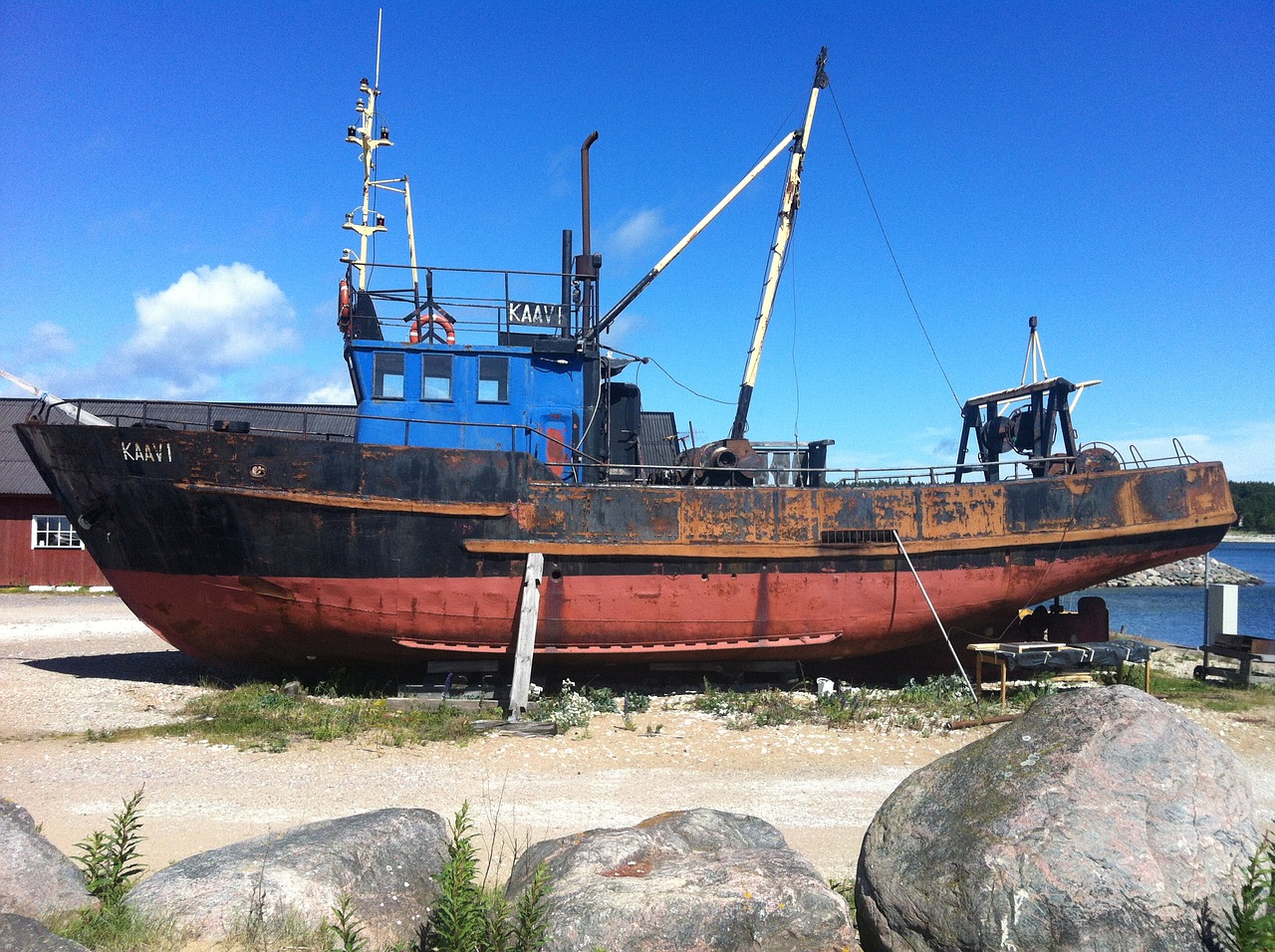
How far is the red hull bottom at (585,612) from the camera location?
11.3m

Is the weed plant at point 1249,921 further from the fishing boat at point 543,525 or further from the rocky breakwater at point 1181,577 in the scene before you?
the rocky breakwater at point 1181,577

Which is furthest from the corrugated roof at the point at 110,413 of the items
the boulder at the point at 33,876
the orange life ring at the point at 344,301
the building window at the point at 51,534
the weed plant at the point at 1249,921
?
the weed plant at the point at 1249,921

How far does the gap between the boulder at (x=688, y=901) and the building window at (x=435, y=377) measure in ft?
30.4

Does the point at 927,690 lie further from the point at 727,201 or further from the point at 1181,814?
the point at 727,201

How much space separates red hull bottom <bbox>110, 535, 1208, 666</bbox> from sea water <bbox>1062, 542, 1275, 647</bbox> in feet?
35.4

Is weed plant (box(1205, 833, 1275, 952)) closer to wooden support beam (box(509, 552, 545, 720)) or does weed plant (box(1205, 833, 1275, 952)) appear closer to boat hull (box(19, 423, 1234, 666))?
wooden support beam (box(509, 552, 545, 720))

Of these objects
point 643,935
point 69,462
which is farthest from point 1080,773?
point 69,462

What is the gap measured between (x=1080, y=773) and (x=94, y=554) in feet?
41.4

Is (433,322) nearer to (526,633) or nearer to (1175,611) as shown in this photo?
(526,633)

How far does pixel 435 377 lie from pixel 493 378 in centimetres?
87

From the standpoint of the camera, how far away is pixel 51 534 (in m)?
24.2

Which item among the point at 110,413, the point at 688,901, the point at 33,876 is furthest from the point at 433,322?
the point at 110,413

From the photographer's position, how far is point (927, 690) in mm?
11555

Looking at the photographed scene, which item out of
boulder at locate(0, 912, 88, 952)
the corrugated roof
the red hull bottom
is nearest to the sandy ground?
the red hull bottom
